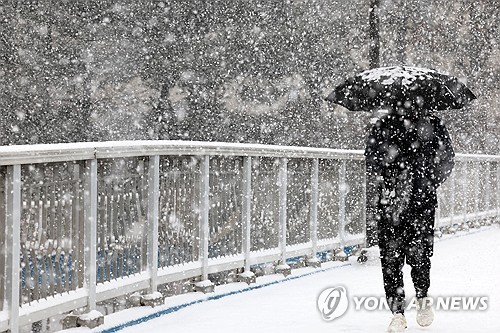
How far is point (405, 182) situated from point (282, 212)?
409 cm

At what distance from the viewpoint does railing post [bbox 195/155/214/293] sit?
893 cm

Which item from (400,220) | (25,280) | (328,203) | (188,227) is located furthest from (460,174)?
(25,280)

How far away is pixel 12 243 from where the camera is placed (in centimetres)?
589

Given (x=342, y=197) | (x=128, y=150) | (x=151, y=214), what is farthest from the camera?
(x=342, y=197)

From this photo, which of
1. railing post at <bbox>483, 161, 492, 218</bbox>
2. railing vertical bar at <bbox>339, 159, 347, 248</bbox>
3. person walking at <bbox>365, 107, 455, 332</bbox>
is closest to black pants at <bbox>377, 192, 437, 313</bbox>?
person walking at <bbox>365, 107, 455, 332</bbox>

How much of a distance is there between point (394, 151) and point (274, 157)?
3.81m

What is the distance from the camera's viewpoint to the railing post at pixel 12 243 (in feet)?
19.2

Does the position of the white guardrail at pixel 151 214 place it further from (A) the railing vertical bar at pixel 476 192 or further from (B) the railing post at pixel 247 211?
(A) the railing vertical bar at pixel 476 192

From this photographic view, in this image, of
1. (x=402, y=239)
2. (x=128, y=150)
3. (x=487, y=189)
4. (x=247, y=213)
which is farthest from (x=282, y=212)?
(x=487, y=189)

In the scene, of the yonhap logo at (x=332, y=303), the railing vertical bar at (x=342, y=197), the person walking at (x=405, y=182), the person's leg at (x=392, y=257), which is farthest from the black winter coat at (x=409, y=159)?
the railing vertical bar at (x=342, y=197)

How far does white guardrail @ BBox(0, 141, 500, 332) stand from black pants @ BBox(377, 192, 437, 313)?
6.65ft

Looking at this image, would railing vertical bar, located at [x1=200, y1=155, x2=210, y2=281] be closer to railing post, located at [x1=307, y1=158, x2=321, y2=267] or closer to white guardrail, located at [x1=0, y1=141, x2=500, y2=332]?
white guardrail, located at [x1=0, y1=141, x2=500, y2=332]

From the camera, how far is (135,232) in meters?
7.84

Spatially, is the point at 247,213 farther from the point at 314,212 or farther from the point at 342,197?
the point at 342,197
